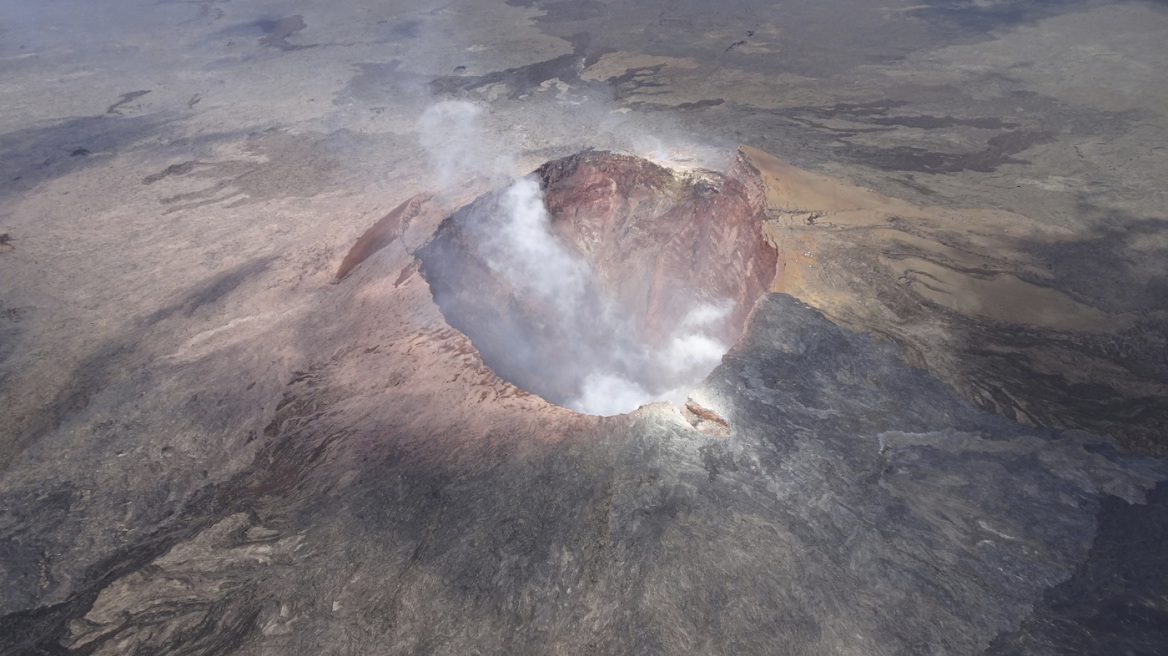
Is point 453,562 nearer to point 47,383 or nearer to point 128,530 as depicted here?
point 128,530

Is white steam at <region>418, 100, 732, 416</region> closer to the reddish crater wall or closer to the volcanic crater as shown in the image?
the volcanic crater

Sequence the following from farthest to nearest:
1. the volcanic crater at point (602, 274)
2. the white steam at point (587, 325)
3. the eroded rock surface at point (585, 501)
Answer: the white steam at point (587, 325), the volcanic crater at point (602, 274), the eroded rock surface at point (585, 501)

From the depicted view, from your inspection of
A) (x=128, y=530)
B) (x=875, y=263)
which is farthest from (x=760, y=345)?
(x=128, y=530)

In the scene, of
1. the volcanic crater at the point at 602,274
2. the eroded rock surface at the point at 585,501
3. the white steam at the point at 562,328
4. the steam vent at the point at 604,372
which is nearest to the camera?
the eroded rock surface at the point at 585,501

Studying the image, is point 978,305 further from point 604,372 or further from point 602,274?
point 602,274

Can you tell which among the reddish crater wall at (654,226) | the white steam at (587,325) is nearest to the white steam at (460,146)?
the white steam at (587,325)

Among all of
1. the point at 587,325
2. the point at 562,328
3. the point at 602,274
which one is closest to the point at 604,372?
the point at 587,325

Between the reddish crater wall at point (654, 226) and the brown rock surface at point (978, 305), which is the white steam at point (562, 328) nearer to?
the reddish crater wall at point (654, 226)

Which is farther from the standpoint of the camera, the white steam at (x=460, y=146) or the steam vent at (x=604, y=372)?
the white steam at (x=460, y=146)

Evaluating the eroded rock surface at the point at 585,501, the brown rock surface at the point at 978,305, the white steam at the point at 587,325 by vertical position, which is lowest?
the white steam at the point at 587,325
